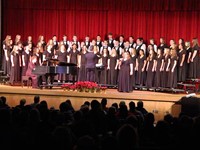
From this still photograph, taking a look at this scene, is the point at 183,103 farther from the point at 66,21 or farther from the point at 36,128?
the point at 66,21

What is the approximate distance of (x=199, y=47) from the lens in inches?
605

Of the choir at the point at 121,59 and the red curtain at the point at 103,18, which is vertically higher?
the red curtain at the point at 103,18

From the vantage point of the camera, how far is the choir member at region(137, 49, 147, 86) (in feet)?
51.1

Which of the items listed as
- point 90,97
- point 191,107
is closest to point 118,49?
point 90,97

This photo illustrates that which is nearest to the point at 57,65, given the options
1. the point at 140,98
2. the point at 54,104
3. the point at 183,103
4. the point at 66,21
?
the point at 54,104

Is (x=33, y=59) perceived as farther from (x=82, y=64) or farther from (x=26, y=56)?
(x=82, y=64)

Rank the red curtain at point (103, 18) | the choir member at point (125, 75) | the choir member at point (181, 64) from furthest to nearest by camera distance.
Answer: the red curtain at point (103, 18) → the choir member at point (181, 64) → the choir member at point (125, 75)

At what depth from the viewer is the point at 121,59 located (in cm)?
1494

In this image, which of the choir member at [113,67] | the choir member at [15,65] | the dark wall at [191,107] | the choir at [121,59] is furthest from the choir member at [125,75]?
the dark wall at [191,107]

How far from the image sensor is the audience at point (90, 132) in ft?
13.7

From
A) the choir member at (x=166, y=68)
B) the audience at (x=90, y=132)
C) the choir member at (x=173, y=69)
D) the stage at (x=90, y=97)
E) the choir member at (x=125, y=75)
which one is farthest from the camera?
the choir member at (x=166, y=68)

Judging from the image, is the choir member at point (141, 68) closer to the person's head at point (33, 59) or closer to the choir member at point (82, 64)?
the choir member at point (82, 64)

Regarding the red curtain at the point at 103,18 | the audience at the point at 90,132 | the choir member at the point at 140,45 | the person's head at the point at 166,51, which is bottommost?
the audience at the point at 90,132

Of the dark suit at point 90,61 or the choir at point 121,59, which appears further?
the dark suit at point 90,61
